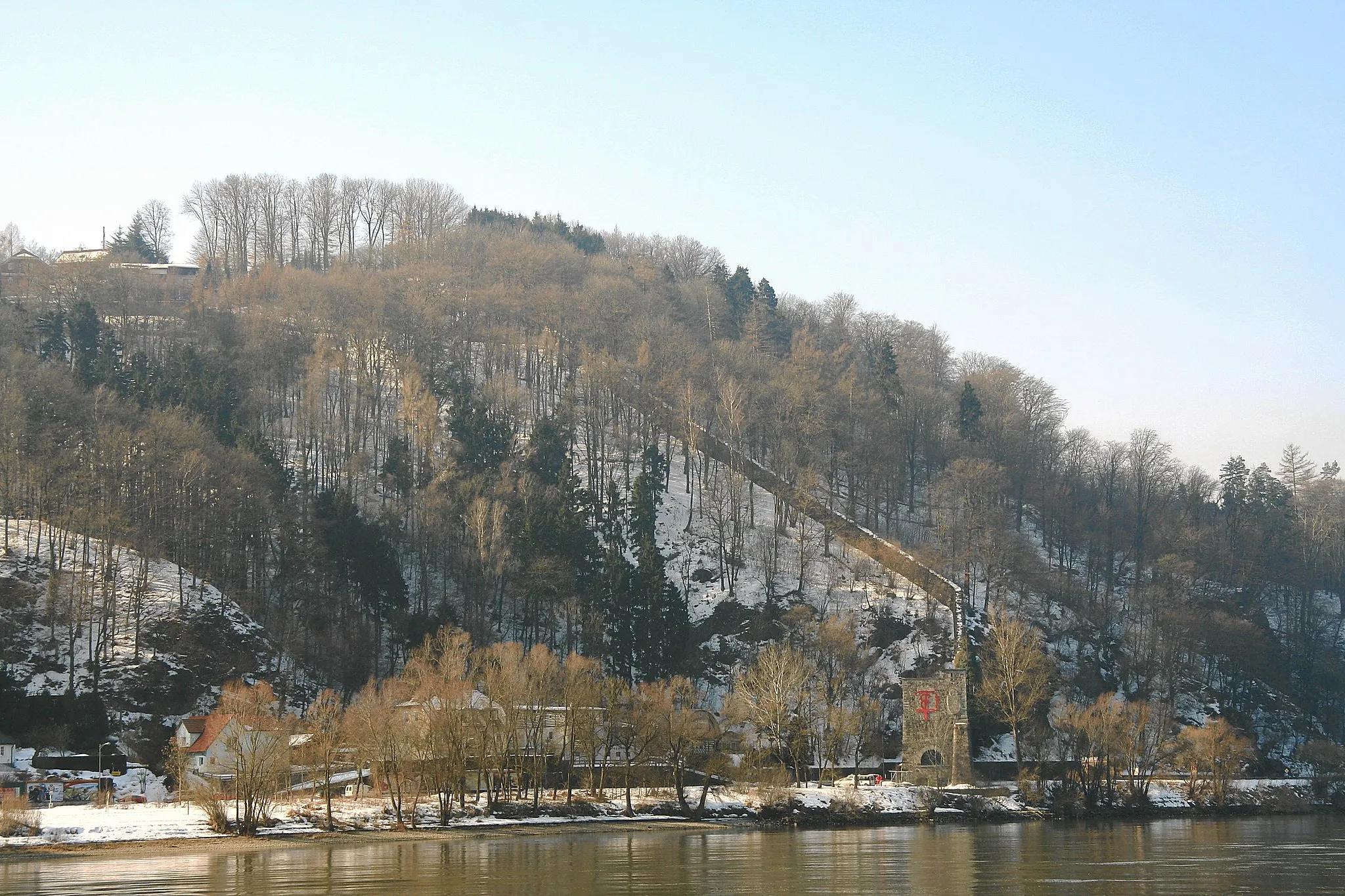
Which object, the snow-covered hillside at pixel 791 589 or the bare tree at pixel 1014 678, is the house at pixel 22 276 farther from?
the bare tree at pixel 1014 678

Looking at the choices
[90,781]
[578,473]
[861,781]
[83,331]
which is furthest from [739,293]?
[90,781]

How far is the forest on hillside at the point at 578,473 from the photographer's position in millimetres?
83375

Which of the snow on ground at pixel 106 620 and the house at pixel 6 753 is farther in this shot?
the snow on ground at pixel 106 620

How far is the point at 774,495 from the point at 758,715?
34.0 meters

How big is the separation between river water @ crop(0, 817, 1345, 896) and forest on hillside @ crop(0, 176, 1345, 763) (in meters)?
31.3

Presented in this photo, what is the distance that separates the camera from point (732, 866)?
→ 4116 cm

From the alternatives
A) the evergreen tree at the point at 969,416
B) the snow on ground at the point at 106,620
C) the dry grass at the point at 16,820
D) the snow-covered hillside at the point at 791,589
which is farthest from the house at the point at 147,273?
the dry grass at the point at 16,820

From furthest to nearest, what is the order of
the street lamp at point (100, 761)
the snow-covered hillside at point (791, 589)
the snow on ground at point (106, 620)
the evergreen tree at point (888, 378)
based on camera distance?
the evergreen tree at point (888, 378), the snow-covered hillside at point (791, 589), the snow on ground at point (106, 620), the street lamp at point (100, 761)

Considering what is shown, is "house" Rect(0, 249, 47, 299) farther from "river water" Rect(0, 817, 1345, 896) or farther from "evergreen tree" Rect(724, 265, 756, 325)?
"river water" Rect(0, 817, 1345, 896)

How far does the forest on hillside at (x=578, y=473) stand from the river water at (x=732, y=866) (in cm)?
3132

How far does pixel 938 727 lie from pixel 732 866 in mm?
36506

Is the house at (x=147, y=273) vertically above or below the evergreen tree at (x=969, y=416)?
above

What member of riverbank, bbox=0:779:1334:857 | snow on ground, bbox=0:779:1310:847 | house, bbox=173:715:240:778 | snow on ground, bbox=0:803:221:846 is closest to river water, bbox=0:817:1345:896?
riverbank, bbox=0:779:1334:857

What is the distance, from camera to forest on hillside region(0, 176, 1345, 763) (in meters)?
83.4
